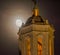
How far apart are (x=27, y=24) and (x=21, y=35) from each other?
25 cm

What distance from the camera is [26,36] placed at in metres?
5.83

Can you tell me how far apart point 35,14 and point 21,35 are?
0.42m

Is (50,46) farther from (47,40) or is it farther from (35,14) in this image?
(35,14)

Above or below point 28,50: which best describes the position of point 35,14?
above

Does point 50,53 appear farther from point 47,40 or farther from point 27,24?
point 27,24

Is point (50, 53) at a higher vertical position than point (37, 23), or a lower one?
lower

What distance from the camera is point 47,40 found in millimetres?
5734

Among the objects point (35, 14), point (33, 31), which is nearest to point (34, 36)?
point (33, 31)

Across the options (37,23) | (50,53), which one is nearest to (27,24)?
(37,23)

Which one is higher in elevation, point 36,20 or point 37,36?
point 36,20

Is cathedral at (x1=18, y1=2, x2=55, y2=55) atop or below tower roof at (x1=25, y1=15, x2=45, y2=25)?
below

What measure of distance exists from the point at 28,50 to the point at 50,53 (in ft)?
1.18

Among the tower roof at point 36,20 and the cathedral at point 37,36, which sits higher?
the tower roof at point 36,20

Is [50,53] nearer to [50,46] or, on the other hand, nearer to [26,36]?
[50,46]
